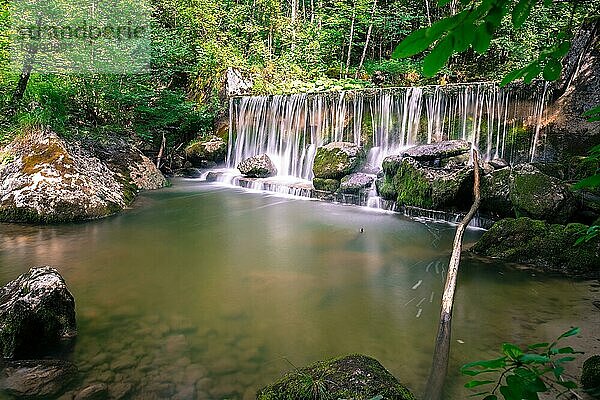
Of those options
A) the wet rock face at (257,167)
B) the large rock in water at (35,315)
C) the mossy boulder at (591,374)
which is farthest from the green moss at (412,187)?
the large rock in water at (35,315)

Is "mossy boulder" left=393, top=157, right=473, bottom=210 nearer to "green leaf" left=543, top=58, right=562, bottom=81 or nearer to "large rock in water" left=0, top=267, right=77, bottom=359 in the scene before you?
"large rock in water" left=0, top=267, right=77, bottom=359

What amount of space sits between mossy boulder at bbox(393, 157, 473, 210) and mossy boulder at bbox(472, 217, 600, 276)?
2143 mm

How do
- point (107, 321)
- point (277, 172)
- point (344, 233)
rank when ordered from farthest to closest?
point (277, 172)
point (344, 233)
point (107, 321)

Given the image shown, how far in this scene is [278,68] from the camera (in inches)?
803

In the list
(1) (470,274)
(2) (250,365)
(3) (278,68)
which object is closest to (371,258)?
(1) (470,274)

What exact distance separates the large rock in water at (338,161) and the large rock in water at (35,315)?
8730mm

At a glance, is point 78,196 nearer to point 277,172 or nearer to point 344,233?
point 344,233

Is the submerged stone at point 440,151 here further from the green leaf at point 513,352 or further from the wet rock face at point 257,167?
the green leaf at point 513,352

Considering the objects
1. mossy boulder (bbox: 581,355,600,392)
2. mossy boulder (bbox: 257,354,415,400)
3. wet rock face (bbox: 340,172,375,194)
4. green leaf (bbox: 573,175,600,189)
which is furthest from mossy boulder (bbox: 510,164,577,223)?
green leaf (bbox: 573,175,600,189)

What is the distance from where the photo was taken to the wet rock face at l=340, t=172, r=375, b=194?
35.5ft

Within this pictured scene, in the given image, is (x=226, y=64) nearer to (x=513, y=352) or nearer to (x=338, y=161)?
(x=338, y=161)

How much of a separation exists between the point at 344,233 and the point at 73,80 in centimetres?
967

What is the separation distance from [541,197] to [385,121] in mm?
7317

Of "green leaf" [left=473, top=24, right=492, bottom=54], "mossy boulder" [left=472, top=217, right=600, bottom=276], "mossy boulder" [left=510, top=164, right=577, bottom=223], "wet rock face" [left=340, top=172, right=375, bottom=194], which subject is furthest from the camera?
"wet rock face" [left=340, top=172, right=375, bottom=194]
